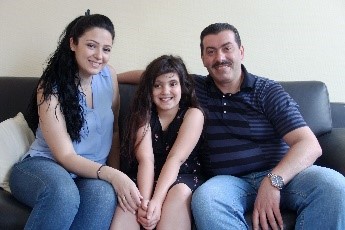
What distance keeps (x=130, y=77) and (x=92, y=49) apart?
1.21 feet

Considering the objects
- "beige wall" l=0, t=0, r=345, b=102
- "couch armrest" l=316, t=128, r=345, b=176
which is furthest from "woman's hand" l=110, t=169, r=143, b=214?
"beige wall" l=0, t=0, r=345, b=102

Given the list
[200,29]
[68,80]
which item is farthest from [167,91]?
[200,29]

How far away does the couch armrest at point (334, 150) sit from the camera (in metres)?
1.46

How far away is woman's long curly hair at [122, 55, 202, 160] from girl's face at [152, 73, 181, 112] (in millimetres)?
18

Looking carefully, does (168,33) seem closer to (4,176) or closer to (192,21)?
(192,21)

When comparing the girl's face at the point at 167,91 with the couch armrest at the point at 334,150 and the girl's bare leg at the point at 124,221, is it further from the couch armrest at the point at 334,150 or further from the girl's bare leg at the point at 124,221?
the couch armrest at the point at 334,150

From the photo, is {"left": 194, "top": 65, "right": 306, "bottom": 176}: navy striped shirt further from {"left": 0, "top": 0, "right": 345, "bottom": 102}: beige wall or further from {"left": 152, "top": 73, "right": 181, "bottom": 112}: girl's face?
{"left": 0, "top": 0, "right": 345, "bottom": 102}: beige wall

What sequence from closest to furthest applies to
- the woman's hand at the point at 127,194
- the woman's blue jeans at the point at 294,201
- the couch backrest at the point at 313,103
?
the woman's blue jeans at the point at 294,201
the woman's hand at the point at 127,194
the couch backrest at the point at 313,103

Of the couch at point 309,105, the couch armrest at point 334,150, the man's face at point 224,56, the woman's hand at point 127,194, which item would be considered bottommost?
the woman's hand at point 127,194

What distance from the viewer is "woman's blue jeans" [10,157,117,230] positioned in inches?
47.1

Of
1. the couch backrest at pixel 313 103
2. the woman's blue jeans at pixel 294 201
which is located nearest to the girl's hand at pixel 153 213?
the woman's blue jeans at pixel 294 201

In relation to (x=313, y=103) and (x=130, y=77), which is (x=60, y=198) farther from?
(x=313, y=103)

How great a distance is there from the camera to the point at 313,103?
1.77 metres

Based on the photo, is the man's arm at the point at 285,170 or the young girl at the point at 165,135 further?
the young girl at the point at 165,135
